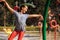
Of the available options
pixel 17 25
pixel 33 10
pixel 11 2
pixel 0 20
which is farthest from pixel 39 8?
pixel 17 25

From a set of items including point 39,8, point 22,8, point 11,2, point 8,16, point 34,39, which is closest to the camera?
point 22,8

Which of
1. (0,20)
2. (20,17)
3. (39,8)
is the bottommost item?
(0,20)

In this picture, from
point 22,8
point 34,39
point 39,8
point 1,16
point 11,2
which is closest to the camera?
point 22,8

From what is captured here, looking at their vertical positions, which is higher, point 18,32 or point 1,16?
point 18,32

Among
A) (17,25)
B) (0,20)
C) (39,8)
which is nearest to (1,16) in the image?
(0,20)

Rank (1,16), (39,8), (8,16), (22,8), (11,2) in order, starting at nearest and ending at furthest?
(22,8) → (39,8) → (11,2) → (8,16) → (1,16)

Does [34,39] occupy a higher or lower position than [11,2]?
lower

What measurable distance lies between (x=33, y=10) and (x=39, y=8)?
637 millimetres

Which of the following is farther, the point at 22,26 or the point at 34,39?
the point at 34,39

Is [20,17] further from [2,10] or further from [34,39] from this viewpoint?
[2,10]

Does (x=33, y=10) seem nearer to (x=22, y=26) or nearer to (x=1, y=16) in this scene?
(x=1, y=16)

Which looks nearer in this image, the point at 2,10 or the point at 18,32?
the point at 18,32

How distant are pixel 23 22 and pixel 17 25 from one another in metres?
0.13

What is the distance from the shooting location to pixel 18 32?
566 centimetres
